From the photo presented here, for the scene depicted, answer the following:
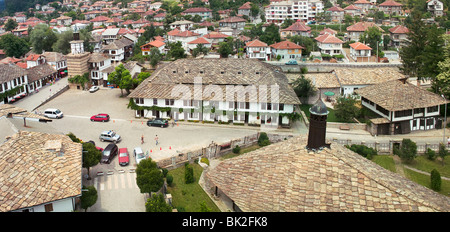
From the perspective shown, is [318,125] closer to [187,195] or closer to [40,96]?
[187,195]

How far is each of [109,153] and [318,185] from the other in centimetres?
2060

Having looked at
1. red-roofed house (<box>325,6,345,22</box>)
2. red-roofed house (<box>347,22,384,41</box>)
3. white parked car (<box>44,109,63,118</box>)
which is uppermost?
red-roofed house (<box>325,6,345,22</box>)

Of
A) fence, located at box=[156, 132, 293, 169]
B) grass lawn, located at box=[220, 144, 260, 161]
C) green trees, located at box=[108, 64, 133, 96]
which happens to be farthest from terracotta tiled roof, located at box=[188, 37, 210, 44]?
grass lawn, located at box=[220, 144, 260, 161]

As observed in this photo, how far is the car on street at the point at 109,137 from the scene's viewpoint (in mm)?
40781

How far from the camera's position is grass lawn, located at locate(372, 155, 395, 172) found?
38.0 m

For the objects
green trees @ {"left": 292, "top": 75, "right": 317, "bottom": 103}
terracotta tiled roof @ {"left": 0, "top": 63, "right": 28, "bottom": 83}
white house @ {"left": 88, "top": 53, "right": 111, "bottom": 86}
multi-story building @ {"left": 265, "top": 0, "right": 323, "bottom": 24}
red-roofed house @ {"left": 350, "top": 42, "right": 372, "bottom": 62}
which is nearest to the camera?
green trees @ {"left": 292, "top": 75, "right": 317, "bottom": 103}

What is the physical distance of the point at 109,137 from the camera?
134 ft

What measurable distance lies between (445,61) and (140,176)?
39187mm

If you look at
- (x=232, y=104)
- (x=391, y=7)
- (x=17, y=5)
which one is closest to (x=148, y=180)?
(x=232, y=104)

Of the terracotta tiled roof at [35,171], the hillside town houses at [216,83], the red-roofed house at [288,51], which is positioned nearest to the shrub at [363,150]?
the hillside town houses at [216,83]

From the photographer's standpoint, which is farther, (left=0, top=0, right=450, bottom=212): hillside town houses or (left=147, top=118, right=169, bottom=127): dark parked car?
(left=147, top=118, right=169, bottom=127): dark parked car

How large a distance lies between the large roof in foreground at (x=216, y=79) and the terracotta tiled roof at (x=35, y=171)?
20.4 m

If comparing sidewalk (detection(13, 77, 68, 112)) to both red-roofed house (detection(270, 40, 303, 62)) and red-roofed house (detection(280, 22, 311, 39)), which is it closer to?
red-roofed house (detection(270, 40, 303, 62))

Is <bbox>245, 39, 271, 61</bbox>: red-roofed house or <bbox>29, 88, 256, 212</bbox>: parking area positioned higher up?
<bbox>245, 39, 271, 61</bbox>: red-roofed house
